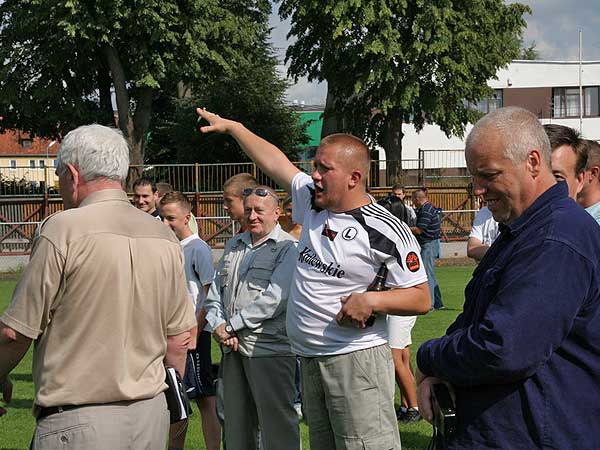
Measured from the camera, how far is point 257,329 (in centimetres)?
592

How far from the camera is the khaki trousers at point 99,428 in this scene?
143 inches

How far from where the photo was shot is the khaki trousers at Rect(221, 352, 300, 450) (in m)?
5.87

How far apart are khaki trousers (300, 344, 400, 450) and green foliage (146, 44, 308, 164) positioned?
38.5 m

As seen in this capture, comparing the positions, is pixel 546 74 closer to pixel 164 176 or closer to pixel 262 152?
pixel 164 176

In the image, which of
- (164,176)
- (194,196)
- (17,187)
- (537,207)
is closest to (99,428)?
(537,207)

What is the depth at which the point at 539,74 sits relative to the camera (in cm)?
5603

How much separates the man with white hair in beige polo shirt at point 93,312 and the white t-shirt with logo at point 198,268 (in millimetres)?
2854

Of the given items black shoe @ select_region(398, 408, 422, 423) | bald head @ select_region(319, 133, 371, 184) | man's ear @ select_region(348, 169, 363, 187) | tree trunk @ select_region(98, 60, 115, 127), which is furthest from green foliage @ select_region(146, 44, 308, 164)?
man's ear @ select_region(348, 169, 363, 187)

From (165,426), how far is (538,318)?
6.55ft

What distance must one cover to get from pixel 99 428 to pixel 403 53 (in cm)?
3675

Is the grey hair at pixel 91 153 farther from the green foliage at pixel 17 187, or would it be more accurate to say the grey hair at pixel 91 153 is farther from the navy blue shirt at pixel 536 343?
the green foliage at pixel 17 187

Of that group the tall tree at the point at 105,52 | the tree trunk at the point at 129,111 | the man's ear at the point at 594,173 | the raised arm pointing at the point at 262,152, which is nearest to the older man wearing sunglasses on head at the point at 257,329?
the raised arm pointing at the point at 262,152

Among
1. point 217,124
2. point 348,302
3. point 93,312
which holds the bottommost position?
point 348,302

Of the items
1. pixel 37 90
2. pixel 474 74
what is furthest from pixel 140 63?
pixel 474 74
